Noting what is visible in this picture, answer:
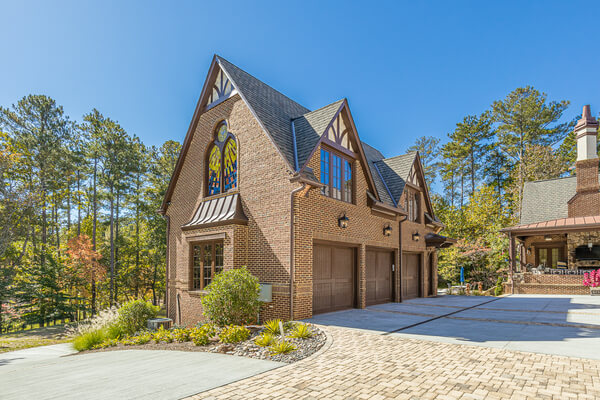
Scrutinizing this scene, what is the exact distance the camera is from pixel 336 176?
12562mm

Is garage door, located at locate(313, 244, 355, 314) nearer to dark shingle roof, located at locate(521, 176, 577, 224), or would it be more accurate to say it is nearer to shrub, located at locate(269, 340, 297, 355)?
shrub, located at locate(269, 340, 297, 355)

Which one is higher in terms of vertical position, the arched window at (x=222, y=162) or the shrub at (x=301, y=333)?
the arched window at (x=222, y=162)

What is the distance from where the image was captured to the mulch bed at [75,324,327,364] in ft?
21.0

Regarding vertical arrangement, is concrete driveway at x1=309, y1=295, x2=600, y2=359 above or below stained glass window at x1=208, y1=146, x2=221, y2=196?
below

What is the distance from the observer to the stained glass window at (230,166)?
12.5 meters

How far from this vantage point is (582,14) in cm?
1392

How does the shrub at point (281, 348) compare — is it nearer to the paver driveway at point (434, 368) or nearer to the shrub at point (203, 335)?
the paver driveway at point (434, 368)

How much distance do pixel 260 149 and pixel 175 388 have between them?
7.93 m

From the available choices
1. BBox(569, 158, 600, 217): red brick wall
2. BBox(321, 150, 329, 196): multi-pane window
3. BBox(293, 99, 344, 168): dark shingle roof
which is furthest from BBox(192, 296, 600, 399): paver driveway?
BBox(569, 158, 600, 217): red brick wall

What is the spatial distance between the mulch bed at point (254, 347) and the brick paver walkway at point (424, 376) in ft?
1.22

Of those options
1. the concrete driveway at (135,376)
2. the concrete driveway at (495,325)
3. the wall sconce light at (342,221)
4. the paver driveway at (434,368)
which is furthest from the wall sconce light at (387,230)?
the concrete driveway at (135,376)

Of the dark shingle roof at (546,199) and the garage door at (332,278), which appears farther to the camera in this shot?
the dark shingle roof at (546,199)

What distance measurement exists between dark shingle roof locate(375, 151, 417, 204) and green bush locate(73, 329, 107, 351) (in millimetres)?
12614

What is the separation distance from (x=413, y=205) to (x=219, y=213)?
11009 mm
